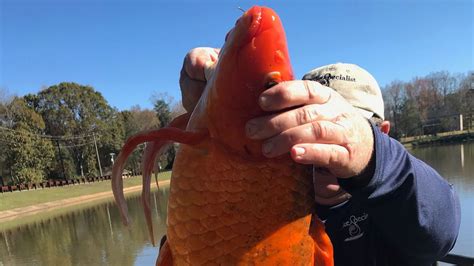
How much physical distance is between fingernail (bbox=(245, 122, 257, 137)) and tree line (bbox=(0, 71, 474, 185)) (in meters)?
40.2

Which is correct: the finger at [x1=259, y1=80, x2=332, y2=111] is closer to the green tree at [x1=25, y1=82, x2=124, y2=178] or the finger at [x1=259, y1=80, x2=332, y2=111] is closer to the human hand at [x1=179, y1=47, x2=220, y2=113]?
the human hand at [x1=179, y1=47, x2=220, y2=113]

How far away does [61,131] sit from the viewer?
150 ft

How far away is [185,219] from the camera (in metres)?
1.06

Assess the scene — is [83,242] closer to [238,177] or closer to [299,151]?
[238,177]

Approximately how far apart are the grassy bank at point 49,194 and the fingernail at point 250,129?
28.6 m

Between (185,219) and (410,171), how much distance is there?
63 cm

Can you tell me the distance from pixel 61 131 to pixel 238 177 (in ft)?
158

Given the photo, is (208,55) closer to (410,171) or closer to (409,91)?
(410,171)

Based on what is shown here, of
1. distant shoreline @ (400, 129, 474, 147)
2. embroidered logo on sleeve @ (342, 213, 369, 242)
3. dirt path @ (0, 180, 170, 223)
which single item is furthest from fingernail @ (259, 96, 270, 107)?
distant shoreline @ (400, 129, 474, 147)

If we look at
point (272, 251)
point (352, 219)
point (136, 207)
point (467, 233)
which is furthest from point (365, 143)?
point (136, 207)

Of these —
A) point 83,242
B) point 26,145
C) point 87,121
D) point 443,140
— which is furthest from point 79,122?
point 443,140

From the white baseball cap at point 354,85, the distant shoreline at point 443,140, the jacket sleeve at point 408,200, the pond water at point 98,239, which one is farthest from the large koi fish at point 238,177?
the distant shoreline at point 443,140

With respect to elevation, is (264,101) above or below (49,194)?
above

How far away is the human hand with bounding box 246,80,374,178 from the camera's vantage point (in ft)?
3.08
